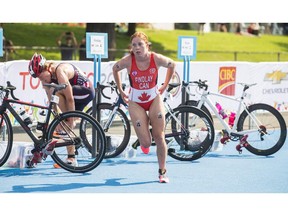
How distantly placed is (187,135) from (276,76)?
6610 mm

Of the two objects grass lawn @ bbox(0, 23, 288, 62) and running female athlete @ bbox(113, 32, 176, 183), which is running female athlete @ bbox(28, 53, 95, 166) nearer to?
running female athlete @ bbox(113, 32, 176, 183)

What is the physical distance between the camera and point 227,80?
1558cm

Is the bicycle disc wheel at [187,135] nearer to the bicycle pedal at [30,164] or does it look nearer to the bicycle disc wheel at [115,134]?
the bicycle disc wheel at [115,134]

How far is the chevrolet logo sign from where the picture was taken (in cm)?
1595

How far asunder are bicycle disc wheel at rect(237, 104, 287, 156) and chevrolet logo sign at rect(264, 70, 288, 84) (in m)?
5.31

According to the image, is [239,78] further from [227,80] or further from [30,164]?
[30,164]

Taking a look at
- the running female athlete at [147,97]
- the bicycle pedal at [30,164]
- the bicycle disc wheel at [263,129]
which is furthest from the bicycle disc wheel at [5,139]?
the bicycle disc wheel at [263,129]

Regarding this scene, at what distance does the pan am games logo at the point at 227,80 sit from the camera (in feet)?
50.9

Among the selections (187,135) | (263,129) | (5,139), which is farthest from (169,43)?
(5,139)

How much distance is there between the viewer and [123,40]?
32.5 m

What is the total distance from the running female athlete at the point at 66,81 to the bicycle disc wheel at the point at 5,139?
614 mm

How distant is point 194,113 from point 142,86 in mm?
1553

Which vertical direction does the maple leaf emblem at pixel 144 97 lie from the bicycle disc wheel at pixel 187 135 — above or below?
above
